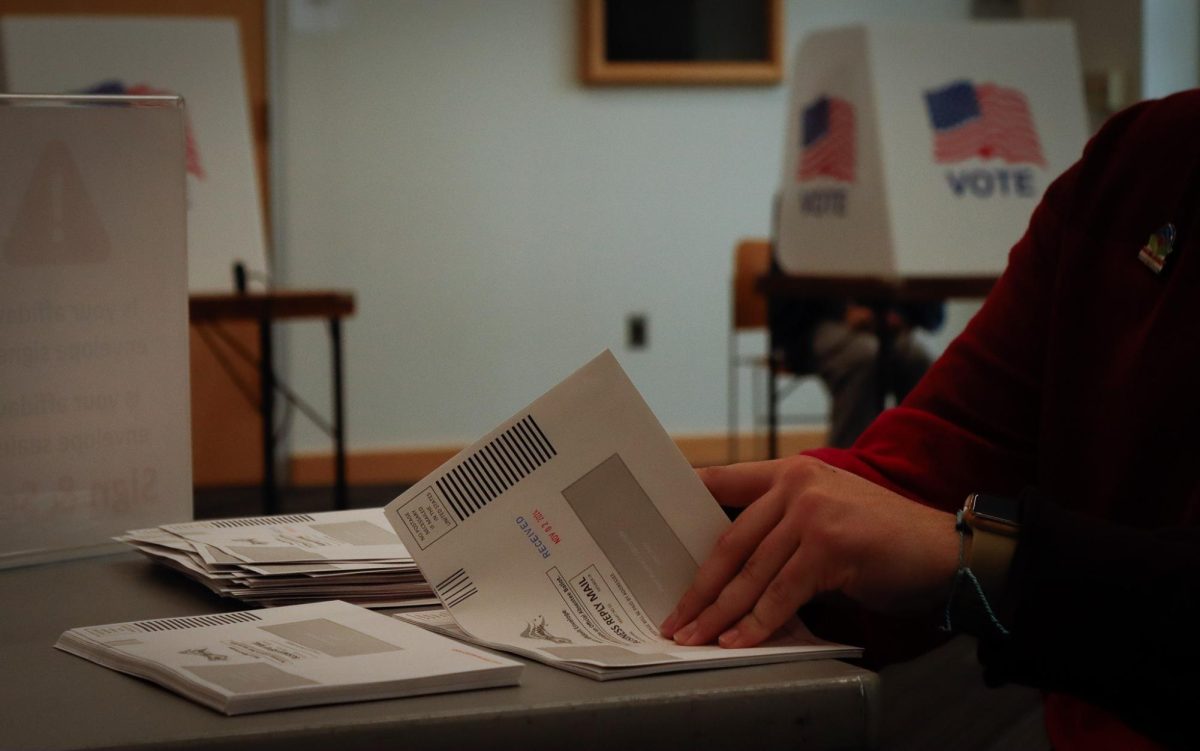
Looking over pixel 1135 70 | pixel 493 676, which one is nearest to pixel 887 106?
pixel 1135 70

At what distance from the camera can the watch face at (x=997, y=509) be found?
0.65 m

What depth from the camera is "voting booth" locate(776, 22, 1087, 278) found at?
2795 millimetres

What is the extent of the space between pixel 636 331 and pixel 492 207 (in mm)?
677

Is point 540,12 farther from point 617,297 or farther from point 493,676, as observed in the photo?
point 493,676

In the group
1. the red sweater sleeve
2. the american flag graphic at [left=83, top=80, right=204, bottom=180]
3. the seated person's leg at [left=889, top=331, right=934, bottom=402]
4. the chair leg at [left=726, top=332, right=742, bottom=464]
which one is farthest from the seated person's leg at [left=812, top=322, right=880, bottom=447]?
the red sweater sleeve

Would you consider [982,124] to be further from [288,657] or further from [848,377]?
[288,657]

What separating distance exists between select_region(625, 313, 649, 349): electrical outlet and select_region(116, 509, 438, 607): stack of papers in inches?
156

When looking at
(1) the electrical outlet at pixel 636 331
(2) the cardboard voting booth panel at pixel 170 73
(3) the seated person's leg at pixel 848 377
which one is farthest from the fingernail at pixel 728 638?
(1) the electrical outlet at pixel 636 331

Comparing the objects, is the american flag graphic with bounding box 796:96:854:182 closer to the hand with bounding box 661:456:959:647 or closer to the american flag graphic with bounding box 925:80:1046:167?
the american flag graphic with bounding box 925:80:1046:167

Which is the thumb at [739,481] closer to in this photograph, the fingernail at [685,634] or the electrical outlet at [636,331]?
the fingernail at [685,634]

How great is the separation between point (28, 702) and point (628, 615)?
0.93ft

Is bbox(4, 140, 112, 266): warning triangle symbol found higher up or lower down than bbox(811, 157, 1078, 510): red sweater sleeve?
higher up

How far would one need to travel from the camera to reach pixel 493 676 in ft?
1.89

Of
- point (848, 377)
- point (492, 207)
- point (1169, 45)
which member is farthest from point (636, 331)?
point (1169, 45)
